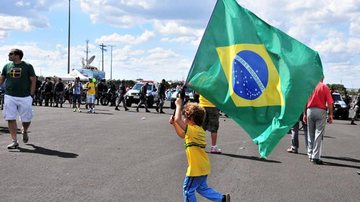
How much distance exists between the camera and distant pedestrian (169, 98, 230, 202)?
17.6 ft

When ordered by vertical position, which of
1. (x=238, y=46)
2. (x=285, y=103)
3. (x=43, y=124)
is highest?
(x=238, y=46)

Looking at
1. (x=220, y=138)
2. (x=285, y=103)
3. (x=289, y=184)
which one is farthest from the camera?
(x=220, y=138)

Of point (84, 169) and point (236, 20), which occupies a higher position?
point (236, 20)

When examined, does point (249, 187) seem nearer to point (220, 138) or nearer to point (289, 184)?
point (289, 184)

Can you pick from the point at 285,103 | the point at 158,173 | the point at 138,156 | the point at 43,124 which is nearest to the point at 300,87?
the point at 285,103

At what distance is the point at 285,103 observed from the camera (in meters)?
5.82

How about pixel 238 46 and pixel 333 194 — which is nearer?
pixel 238 46

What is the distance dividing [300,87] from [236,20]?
115 cm

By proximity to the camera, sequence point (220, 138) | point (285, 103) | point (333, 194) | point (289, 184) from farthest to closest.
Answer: point (220, 138) → point (289, 184) → point (333, 194) → point (285, 103)

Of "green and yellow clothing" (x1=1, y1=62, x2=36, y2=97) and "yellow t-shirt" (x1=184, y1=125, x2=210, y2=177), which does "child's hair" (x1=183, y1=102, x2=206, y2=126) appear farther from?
"green and yellow clothing" (x1=1, y1=62, x2=36, y2=97)

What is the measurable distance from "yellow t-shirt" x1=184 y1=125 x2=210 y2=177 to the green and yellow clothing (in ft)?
18.9

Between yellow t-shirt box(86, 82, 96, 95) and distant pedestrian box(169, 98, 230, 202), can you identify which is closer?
distant pedestrian box(169, 98, 230, 202)

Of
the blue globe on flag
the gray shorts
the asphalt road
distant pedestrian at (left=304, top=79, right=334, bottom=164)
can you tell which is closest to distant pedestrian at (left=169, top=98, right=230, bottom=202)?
the blue globe on flag

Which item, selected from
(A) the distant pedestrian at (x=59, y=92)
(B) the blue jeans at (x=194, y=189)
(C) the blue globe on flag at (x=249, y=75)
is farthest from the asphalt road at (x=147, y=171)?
(A) the distant pedestrian at (x=59, y=92)
